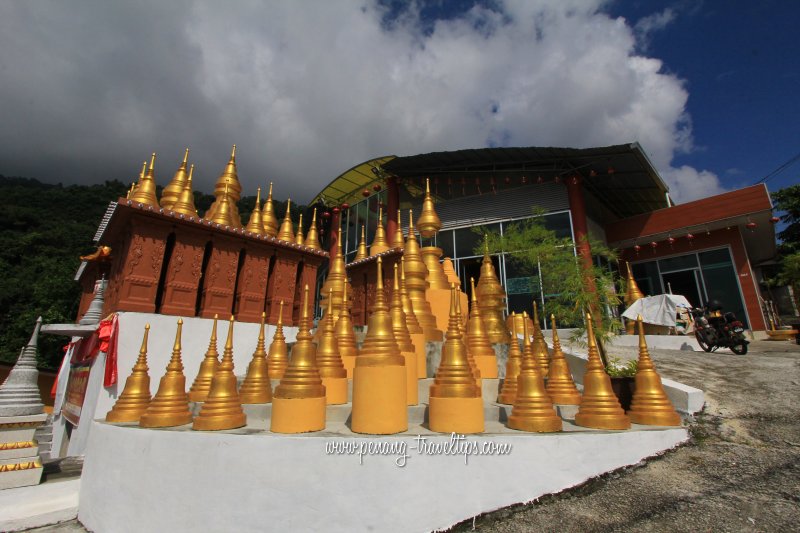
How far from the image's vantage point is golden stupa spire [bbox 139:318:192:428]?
5.25 meters

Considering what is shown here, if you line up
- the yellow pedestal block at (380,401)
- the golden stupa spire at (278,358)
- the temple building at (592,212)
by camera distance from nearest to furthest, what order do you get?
the yellow pedestal block at (380,401) < the golden stupa spire at (278,358) < the temple building at (592,212)

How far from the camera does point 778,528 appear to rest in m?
3.19

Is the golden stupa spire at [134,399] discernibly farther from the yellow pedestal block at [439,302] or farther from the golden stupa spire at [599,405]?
the golden stupa spire at [599,405]

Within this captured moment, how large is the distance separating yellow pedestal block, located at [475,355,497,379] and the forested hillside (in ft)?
72.2

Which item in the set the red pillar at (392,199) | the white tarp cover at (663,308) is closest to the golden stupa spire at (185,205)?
the red pillar at (392,199)

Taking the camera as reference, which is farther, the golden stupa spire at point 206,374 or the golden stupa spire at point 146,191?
the golden stupa spire at point 146,191

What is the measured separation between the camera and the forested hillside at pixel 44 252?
22.9m

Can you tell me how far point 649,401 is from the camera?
17.0ft

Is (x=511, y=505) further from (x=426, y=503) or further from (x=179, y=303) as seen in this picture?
(x=179, y=303)

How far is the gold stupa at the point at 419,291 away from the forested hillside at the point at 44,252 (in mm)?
20751

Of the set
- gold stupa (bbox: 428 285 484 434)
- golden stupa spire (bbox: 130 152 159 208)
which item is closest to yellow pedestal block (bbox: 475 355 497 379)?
gold stupa (bbox: 428 285 484 434)

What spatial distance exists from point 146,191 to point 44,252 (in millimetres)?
34382

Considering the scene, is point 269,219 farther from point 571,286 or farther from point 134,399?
point 571,286

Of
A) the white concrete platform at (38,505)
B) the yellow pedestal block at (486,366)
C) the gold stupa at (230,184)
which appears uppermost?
the gold stupa at (230,184)
